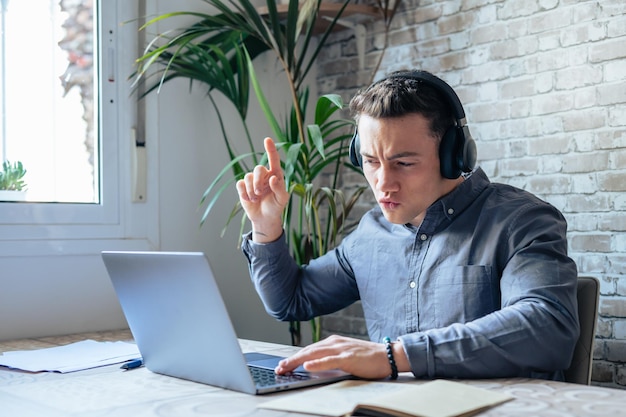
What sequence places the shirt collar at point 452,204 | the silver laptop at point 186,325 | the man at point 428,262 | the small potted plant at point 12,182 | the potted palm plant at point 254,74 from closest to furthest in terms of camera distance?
the silver laptop at point 186,325 → the man at point 428,262 → the shirt collar at point 452,204 → the small potted plant at point 12,182 → the potted palm plant at point 254,74

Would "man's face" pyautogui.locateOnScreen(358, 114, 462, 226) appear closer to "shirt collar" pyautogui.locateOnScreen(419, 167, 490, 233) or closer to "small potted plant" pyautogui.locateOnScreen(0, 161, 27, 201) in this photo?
"shirt collar" pyautogui.locateOnScreen(419, 167, 490, 233)

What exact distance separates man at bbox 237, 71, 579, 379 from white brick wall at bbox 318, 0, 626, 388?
87cm

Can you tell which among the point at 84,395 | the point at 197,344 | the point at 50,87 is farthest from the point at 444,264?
the point at 50,87

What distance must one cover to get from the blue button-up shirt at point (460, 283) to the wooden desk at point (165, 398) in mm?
72

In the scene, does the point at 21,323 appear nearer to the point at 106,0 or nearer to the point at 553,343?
the point at 106,0

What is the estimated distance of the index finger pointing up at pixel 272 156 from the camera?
1729 mm

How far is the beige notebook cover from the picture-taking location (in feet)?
3.67

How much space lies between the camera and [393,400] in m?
1.16

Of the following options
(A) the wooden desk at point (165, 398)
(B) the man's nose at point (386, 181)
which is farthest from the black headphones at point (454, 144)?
(A) the wooden desk at point (165, 398)

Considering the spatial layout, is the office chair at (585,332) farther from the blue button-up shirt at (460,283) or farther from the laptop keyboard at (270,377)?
the laptop keyboard at (270,377)

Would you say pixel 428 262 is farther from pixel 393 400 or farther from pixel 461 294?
pixel 393 400

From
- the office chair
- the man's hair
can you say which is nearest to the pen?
the man's hair

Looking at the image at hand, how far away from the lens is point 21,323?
2449 millimetres

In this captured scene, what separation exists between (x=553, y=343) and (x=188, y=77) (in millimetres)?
1808
